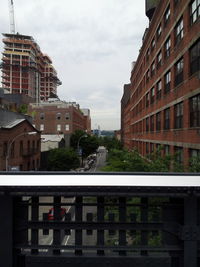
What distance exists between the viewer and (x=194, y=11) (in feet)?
57.2

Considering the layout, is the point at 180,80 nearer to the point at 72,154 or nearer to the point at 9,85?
the point at 72,154

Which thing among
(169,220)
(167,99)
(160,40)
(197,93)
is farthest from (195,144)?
(160,40)

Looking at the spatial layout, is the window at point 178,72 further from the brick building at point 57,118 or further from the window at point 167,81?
the brick building at point 57,118

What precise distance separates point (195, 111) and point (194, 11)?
7.42 m

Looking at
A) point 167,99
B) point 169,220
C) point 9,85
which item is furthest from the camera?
point 9,85

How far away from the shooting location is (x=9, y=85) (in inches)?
7057

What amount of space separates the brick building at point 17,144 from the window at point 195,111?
56.0ft

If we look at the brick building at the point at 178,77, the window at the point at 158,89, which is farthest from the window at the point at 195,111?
the window at the point at 158,89

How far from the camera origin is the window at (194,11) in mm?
16678

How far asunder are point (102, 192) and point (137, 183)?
0.54 meters

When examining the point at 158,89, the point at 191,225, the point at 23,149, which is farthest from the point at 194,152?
the point at 23,149

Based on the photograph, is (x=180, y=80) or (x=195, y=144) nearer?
(x=195, y=144)

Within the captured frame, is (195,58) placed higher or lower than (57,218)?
higher

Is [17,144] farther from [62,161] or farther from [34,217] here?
[34,217]
